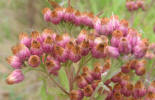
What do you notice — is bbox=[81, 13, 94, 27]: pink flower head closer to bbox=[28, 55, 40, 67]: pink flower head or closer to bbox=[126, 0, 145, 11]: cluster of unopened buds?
bbox=[28, 55, 40, 67]: pink flower head

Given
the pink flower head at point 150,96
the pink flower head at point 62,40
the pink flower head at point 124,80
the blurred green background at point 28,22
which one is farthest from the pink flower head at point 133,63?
the blurred green background at point 28,22

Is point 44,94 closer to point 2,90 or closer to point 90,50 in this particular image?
point 90,50

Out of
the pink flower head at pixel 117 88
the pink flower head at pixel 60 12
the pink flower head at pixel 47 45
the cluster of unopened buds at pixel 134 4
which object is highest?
the cluster of unopened buds at pixel 134 4

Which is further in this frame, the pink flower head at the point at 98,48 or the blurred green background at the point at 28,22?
the blurred green background at the point at 28,22

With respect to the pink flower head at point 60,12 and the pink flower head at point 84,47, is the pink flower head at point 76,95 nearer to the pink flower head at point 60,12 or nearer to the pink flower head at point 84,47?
the pink flower head at point 84,47

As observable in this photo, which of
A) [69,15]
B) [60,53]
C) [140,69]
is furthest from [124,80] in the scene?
[69,15]

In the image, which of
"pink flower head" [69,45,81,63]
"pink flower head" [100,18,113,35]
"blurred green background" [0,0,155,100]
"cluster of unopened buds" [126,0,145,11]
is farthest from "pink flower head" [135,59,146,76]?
"cluster of unopened buds" [126,0,145,11]

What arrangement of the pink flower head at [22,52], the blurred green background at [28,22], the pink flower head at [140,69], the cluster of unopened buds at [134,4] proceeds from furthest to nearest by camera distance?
the blurred green background at [28,22]
the cluster of unopened buds at [134,4]
the pink flower head at [140,69]
the pink flower head at [22,52]
